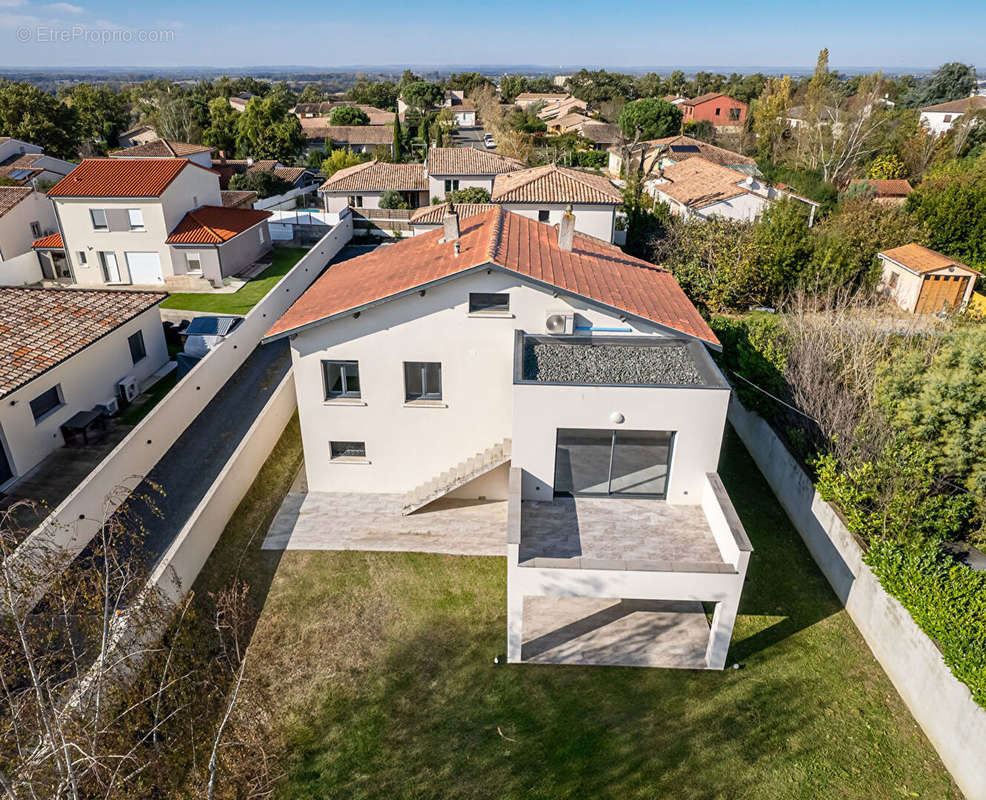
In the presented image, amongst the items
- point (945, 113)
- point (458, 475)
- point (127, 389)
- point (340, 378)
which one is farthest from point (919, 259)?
point (945, 113)

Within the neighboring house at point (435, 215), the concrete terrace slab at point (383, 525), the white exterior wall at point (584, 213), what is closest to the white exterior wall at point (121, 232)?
the neighboring house at point (435, 215)

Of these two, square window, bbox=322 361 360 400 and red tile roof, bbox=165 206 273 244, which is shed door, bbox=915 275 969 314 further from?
red tile roof, bbox=165 206 273 244

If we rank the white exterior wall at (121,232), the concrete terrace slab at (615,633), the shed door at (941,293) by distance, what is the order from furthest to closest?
the white exterior wall at (121,232)
the shed door at (941,293)
the concrete terrace slab at (615,633)

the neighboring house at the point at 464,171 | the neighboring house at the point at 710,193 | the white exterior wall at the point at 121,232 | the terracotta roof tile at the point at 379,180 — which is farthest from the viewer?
the terracotta roof tile at the point at 379,180

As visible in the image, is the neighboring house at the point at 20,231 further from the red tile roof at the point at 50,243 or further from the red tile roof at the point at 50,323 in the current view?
the red tile roof at the point at 50,323

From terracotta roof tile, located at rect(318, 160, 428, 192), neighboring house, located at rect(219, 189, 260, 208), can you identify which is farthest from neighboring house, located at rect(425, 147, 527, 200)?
neighboring house, located at rect(219, 189, 260, 208)

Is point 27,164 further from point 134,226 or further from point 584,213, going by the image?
point 584,213
